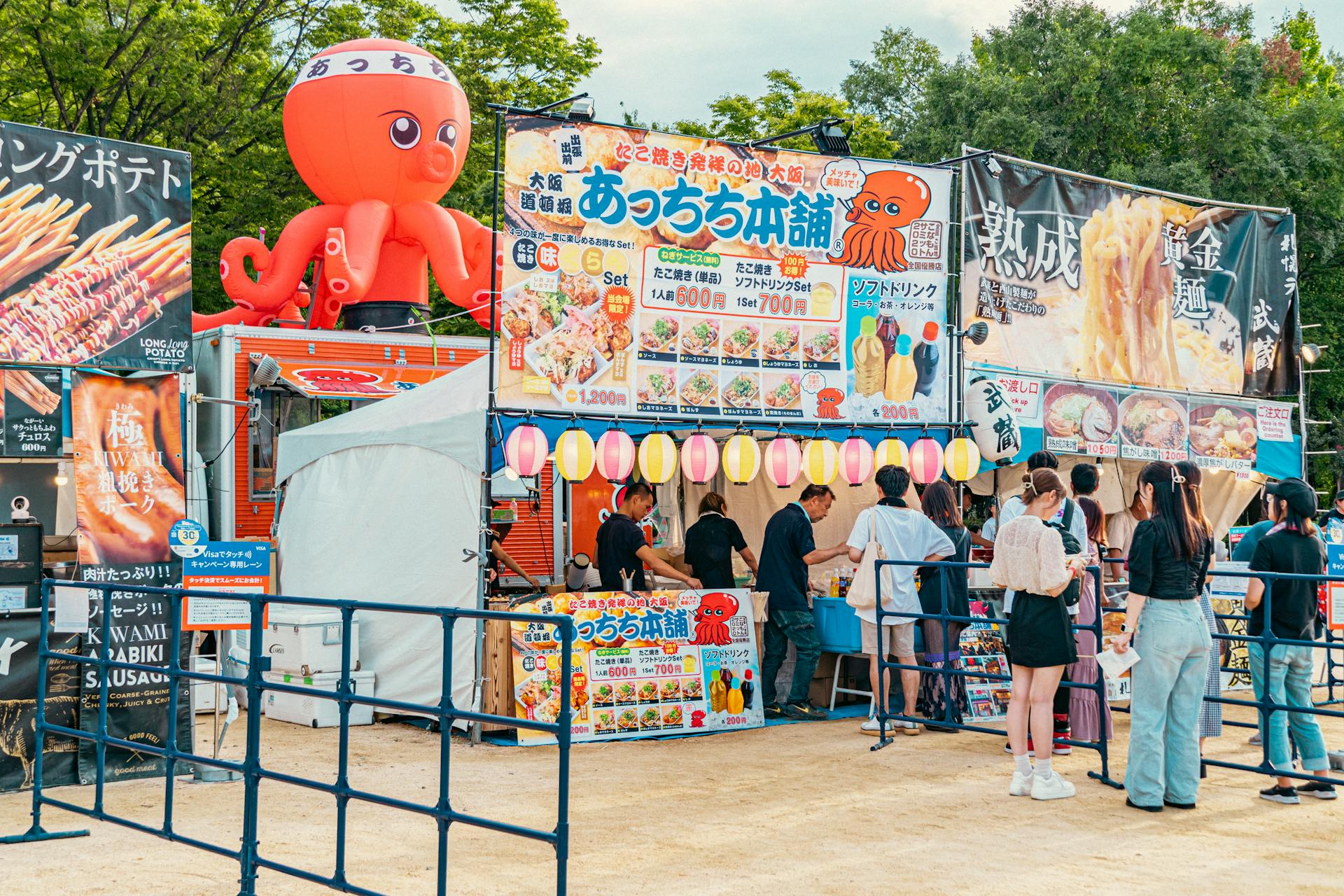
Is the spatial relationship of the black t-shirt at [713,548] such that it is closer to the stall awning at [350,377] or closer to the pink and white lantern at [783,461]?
the pink and white lantern at [783,461]

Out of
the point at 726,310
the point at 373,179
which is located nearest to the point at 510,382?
the point at 726,310

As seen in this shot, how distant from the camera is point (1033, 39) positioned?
27812mm

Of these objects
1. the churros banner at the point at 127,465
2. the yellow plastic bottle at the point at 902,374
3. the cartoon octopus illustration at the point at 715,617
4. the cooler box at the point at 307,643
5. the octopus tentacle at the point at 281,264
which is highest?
the octopus tentacle at the point at 281,264

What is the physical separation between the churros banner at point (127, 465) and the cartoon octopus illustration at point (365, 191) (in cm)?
682

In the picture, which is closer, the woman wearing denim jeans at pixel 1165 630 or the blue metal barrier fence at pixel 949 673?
the woman wearing denim jeans at pixel 1165 630

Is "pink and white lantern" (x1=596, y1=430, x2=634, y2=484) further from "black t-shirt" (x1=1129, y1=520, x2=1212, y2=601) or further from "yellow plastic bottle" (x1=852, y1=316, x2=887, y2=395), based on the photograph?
"black t-shirt" (x1=1129, y1=520, x2=1212, y2=601)

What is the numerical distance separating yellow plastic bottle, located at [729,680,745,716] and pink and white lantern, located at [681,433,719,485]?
64.5 inches

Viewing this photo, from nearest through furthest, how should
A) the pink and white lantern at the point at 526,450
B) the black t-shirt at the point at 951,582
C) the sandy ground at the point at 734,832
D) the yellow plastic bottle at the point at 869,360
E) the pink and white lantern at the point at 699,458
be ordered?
the sandy ground at the point at 734,832
the pink and white lantern at the point at 526,450
the black t-shirt at the point at 951,582
the pink and white lantern at the point at 699,458
the yellow plastic bottle at the point at 869,360

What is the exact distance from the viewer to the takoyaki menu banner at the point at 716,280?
9.55 m

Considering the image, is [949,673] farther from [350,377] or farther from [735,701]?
[350,377]

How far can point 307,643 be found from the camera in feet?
33.7

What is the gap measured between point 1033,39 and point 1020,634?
77.6 ft

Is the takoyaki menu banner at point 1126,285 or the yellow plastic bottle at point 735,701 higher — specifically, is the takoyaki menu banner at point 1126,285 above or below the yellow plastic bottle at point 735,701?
above

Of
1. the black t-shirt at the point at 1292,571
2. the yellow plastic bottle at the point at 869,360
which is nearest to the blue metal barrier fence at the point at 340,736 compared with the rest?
the black t-shirt at the point at 1292,571
